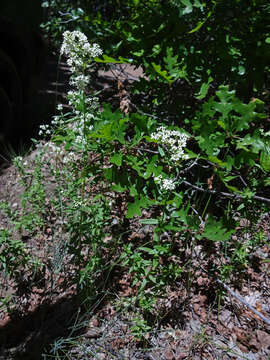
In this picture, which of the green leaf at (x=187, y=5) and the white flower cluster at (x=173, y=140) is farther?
the green leaf at (x=187, y=5)

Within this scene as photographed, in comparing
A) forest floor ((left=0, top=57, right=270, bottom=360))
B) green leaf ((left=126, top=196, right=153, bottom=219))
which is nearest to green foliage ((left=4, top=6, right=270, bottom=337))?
green leaf ((left=126, top=196, right=153, bottom=219))

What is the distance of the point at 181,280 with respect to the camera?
99.2 inches

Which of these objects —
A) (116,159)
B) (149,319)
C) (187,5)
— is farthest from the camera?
(149,319)

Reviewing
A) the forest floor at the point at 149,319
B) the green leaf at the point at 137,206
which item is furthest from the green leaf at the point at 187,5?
the forest floor at the point at 149,319

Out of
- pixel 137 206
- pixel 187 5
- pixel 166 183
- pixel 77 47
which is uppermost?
pixel 187 5

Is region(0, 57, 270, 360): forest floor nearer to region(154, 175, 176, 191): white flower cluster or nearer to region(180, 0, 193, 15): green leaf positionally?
region(154, 175, 176, 191): white flower cluster

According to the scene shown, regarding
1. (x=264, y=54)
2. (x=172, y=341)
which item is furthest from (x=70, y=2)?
(x=172, y=341)

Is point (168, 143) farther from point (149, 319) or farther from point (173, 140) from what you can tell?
point (149, 319)

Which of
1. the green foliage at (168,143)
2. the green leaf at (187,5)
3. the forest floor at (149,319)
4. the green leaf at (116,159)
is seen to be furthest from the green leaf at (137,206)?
the green leaf at (187,5)

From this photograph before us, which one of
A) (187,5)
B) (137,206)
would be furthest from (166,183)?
(187,5)

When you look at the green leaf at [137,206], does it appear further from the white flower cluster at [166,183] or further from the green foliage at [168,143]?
the white flower cluster at [166,183]

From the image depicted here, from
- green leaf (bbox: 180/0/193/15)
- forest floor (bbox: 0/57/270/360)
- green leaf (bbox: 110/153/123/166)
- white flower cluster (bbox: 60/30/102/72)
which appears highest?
green leaf (bbox: 180/0/193/15)

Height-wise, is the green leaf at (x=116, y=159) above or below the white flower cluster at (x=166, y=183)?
above

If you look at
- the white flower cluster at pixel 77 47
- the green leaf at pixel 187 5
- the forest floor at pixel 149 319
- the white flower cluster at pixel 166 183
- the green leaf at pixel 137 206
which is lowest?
the forest floor at pixel 149 319
